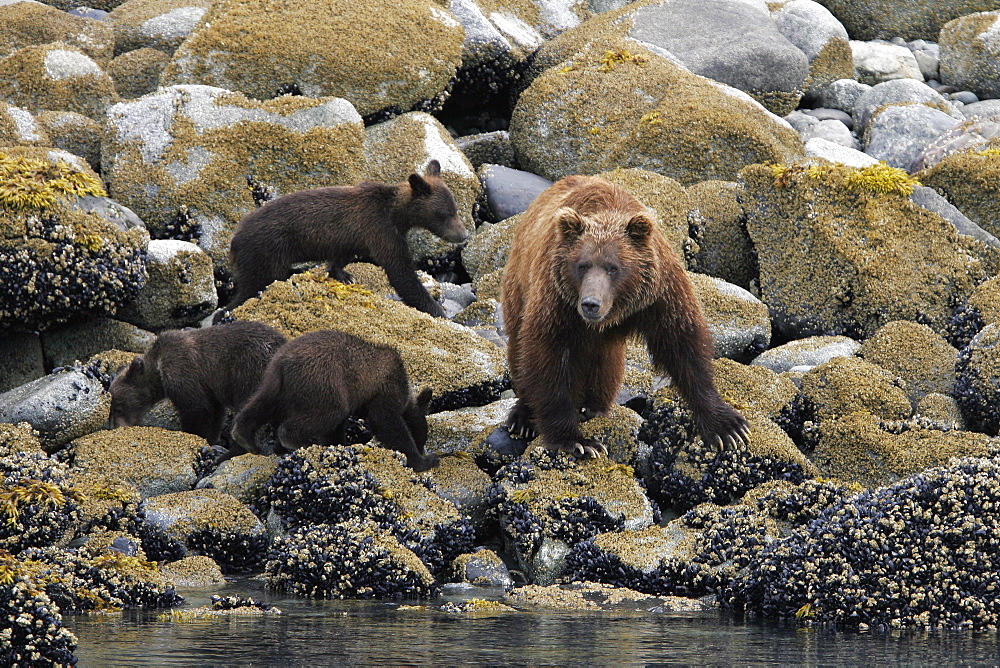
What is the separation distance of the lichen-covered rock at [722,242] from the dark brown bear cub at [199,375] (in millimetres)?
4564

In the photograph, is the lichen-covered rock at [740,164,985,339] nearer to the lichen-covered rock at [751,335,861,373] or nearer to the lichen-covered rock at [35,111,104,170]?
the lichen-covered rock at [751,335,861,373]

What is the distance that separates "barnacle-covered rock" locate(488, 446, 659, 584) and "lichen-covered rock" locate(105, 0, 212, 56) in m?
10.2

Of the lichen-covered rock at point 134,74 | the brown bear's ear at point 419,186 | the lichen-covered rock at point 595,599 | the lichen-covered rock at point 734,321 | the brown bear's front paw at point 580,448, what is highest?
the lichen-covered rock at point 134,74

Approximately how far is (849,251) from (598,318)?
15.3 ft

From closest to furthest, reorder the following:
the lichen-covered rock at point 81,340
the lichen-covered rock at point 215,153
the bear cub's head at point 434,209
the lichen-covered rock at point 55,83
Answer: the lichen-covered rock at point 81,340, the bear cub's head at point 434,209, the lichen-covered rock at point 215,153, the lichen-covered rock at point 55,83

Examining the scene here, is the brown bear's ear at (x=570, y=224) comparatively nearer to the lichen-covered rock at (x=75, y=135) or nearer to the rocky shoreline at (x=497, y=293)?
the rocky shoreline at (x=497, y=293)

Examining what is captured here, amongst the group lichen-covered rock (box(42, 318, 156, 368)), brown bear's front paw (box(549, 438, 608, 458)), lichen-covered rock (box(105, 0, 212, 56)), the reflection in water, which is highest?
lichen-covered rock (box(105, 0, 212, 56))

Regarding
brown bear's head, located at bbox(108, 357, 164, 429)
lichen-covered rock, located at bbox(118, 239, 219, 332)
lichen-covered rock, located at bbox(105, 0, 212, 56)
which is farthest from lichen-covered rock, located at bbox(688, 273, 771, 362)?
lichen-covered rock, located at bbox(105, 0, 212, 56)

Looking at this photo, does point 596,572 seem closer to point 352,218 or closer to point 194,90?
point 352,218

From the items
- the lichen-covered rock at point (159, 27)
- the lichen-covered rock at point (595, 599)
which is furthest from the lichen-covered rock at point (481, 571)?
the lichen-covered rock at point (159, 27)

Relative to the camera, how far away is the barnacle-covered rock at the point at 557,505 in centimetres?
770

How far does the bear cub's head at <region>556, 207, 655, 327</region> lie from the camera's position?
7.72m

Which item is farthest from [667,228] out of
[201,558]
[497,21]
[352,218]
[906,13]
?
[906,13]

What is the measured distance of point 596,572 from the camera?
7.48m
